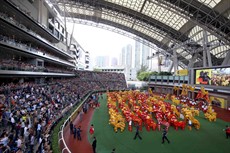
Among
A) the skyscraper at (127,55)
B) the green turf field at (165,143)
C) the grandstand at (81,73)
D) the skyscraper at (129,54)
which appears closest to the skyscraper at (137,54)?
the skyscraper at (127,55)

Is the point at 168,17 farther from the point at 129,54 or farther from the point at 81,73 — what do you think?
the point at 129,54

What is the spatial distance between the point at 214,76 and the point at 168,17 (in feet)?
63.2

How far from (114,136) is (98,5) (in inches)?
1347

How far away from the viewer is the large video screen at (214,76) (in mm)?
26062

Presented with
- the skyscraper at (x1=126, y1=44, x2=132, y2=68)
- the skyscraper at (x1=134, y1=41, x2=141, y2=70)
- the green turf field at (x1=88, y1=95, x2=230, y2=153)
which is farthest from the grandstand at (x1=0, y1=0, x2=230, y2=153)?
the skyscraper at (x1=126, y1=44, x2=132, y2=68)

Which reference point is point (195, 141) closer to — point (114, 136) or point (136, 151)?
point (136, 151)

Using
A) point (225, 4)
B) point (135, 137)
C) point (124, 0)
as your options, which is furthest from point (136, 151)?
point (124, 0)

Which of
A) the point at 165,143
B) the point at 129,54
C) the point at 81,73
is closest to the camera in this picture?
the point at 165,143

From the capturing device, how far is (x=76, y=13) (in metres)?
46.4

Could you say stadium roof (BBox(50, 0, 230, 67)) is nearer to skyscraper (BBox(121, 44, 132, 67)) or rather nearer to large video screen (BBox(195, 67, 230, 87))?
large video screen (BBox(195, 67, 230, 87))

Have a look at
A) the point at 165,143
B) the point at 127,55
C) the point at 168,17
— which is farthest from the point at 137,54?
the point at 165,143

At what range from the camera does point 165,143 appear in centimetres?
1204

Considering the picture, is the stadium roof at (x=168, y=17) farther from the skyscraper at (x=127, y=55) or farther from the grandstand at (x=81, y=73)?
the skyscraper at (x=127, y=55)

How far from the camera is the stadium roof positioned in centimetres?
3098
